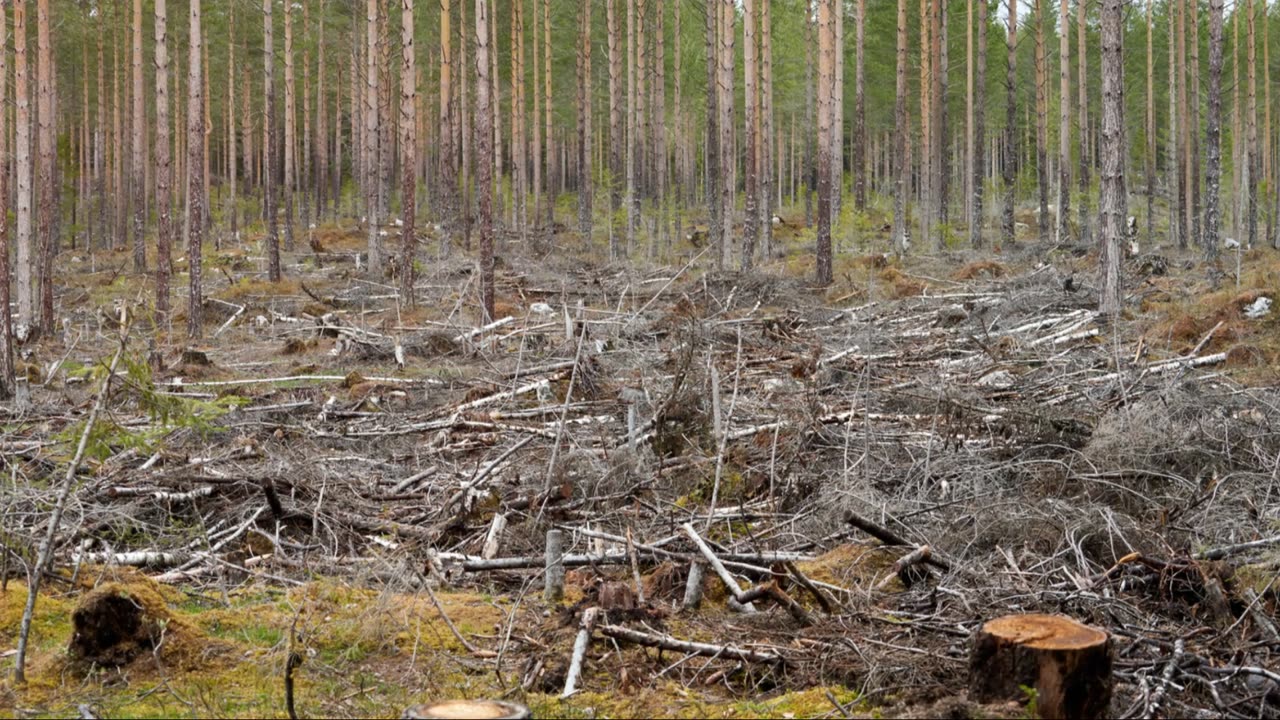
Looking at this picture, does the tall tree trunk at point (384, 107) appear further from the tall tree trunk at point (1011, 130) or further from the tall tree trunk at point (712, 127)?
Result: the tall tree trunk at point (1011, 130)

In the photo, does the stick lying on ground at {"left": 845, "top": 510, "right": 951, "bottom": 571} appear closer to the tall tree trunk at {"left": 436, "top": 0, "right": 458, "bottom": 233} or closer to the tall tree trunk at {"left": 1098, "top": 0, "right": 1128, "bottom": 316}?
the tall tree trunk at {"left": 1098, "top": 0, "right": 1128, "bottom": 316}

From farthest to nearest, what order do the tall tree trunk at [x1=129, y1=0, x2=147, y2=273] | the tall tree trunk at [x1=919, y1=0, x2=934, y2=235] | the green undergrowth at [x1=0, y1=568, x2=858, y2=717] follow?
the tall tree trunk at [x1=919, y1=0, x2=934, y2=235], the tall tree trunk at [x1=129, y1=0, x2=147, y2=273], the green undergrowth at [x1=0, y1=568, x2=858, y2=717]

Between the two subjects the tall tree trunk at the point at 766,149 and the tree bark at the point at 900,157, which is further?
the tree bark at the point at 900,157

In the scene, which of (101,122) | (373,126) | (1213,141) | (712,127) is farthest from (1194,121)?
(101,122)

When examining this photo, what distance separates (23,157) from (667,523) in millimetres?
14451

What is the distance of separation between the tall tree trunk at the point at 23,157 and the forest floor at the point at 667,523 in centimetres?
561

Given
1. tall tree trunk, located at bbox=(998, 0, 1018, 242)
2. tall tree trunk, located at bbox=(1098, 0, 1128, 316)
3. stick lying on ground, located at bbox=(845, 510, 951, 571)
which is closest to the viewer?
stick lying on ground, located at bbox=(845, 510, 951, 571)

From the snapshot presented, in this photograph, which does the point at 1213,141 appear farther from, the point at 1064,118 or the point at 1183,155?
the point at 1183,155

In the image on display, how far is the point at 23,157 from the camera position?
55.6 ft

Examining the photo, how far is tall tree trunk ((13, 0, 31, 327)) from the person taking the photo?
1652 centimetres

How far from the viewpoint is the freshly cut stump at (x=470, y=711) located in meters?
3.29

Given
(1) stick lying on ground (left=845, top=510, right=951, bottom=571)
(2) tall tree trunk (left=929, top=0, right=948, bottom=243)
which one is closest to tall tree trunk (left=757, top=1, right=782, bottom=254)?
(2) tall tree trunk (left=929, top=0, right=948, bottom=243)

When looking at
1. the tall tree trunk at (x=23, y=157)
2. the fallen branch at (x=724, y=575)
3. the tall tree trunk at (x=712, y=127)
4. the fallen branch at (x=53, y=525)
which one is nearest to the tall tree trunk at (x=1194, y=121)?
the tall tree trunk at (x=712, y=127)

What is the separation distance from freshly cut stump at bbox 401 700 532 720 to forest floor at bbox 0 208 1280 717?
90 centimetres
